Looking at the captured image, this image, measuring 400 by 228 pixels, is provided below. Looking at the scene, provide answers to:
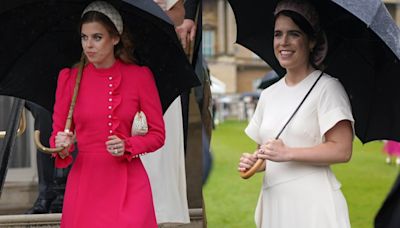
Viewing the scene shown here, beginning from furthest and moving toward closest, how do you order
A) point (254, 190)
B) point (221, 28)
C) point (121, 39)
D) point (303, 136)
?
point (221, 28) < point (254, 190) < point (121, 39) < point (303, 136)

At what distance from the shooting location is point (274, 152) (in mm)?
3125

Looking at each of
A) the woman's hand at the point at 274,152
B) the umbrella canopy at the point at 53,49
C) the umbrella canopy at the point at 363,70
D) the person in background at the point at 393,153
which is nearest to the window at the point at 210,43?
the person in background at the point at 393,153

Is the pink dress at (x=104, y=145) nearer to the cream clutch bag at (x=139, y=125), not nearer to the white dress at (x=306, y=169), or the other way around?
the cream clutch bag at (x=139, y=125)

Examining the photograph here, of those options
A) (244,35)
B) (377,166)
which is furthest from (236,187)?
(244,35)

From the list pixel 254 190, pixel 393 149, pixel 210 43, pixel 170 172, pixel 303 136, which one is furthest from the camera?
pixel 210 43

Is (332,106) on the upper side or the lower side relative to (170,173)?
upper

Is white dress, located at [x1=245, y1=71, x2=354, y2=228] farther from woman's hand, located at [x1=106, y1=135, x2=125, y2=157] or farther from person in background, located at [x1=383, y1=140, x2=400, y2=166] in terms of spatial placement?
person in background, located at [x1=383, y1=140, x2=400, y2=166]

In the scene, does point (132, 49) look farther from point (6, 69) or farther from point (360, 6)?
point (360, 6)

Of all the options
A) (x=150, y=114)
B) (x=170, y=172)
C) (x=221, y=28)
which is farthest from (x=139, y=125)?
(x=221, y=28)

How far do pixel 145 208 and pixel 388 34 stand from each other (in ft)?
4.11

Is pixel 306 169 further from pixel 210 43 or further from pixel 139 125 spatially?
pixel 210 43

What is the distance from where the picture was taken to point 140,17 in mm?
3434

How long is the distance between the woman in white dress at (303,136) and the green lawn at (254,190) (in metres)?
2.23

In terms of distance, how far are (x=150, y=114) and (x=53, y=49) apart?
65 cm
